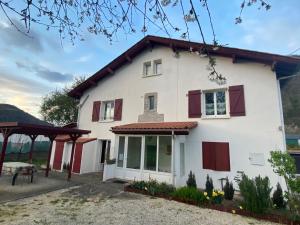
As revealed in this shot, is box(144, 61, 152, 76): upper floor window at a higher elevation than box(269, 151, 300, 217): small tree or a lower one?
higher

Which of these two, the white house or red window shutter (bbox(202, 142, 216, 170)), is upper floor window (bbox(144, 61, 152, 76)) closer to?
the white house

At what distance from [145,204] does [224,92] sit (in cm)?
681

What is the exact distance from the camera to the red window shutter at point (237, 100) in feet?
31.3

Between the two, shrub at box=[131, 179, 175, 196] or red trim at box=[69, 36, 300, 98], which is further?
red trim at box=[69, 36, 300, 98]

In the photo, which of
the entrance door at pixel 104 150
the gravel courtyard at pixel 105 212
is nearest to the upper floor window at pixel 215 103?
the gravel courtyard at pixel 105 212

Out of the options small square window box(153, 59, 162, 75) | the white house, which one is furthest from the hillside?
small square window box(153, 59, 162, 75)

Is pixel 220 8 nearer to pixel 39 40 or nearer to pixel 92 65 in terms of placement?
pixel 39 40

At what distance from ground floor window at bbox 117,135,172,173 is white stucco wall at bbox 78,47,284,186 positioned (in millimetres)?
1094

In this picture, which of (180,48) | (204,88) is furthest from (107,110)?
(204,88)

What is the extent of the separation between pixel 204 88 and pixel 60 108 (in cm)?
2301

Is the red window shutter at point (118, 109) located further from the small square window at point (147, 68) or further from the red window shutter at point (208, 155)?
the red window shutter at point (208, 155)

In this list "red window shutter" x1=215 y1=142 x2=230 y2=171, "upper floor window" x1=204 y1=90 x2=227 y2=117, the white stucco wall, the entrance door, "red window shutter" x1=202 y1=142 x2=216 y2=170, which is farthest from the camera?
the entrance door

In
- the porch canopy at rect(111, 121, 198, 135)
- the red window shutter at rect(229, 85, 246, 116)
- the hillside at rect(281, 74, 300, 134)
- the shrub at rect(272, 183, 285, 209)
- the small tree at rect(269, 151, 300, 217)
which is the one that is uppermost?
the hillside at rect(281, 74, 300, 134)

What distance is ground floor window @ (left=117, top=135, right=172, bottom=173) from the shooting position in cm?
1002
